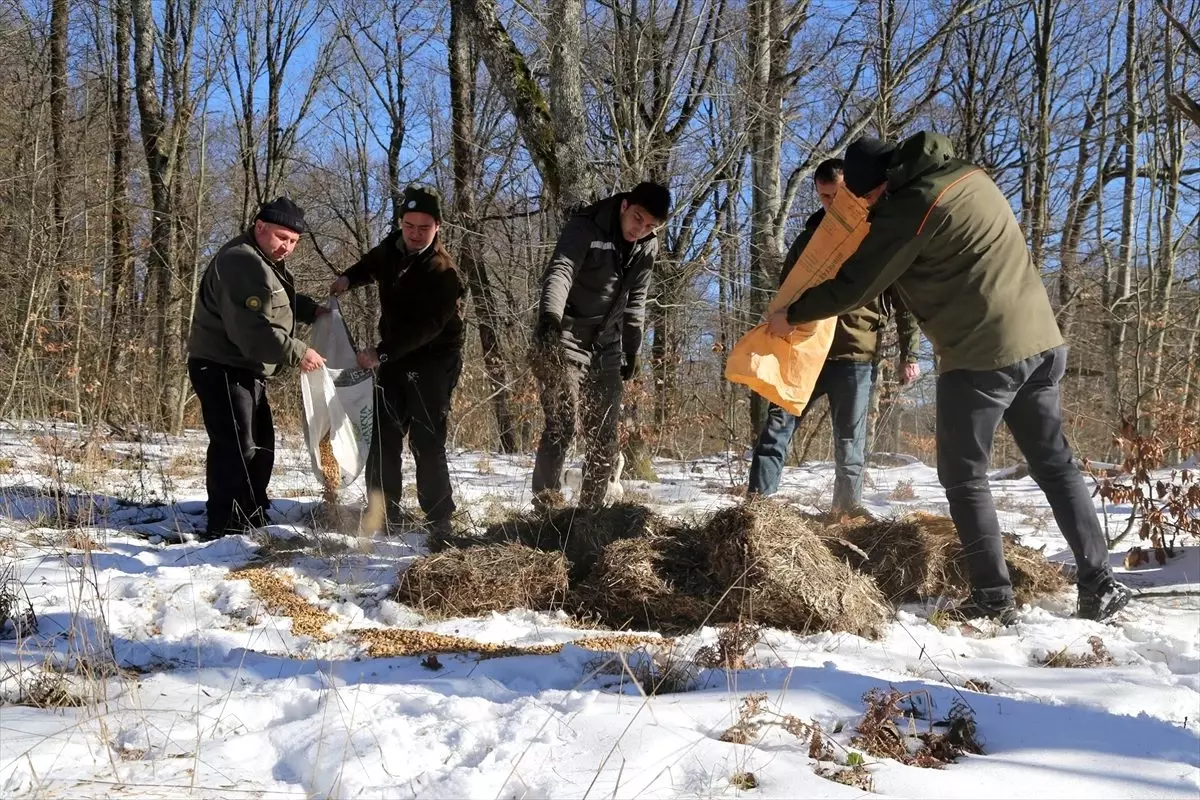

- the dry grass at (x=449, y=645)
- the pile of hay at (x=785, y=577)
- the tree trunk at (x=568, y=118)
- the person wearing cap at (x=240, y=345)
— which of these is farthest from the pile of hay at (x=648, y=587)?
the tree trunk at (x=568, y=118)

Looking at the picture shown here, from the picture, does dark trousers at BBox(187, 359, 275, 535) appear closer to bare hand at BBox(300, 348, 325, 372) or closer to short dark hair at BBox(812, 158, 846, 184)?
bare hand at BBox(300, 348, 325, 372)

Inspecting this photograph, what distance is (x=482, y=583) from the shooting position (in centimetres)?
358

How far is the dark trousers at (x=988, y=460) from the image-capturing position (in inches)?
131

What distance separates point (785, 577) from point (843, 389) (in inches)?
64.4

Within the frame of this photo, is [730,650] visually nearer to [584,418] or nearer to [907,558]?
[907,558]

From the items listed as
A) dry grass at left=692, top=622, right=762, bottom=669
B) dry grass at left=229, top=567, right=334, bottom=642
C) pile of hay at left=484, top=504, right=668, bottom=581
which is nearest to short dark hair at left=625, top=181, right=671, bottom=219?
pile of hay at left=484, top=504, right=668, bottom=581

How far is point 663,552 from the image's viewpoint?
3.74m

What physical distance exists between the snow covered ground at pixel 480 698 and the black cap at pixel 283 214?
1.72 meters

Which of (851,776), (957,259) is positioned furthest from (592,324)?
(851,776)

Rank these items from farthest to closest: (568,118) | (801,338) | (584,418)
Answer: (568,118) < (584,418) < (801,338)

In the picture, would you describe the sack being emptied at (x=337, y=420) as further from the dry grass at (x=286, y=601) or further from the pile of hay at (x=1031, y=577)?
the pile of hay at (x=1031, y=577)

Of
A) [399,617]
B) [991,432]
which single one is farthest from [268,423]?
[991,432]

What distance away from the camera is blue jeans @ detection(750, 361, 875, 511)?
4.55m

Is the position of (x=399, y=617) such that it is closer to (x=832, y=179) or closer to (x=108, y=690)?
(x=108, y=690)
